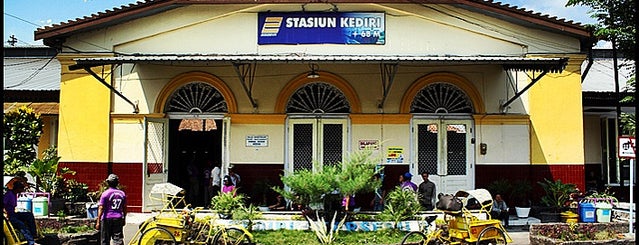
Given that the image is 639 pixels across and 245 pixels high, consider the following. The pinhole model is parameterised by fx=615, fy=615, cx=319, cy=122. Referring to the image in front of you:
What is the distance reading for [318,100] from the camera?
1538cm

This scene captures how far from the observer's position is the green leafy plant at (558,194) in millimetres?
13844

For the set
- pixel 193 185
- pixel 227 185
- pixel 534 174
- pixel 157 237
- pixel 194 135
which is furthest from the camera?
pixel 194 135

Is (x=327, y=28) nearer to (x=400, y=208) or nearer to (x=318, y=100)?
(x=318, y=100)

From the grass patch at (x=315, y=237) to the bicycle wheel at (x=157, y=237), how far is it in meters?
1.71

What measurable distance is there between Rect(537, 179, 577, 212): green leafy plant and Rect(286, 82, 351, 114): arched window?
5050mm

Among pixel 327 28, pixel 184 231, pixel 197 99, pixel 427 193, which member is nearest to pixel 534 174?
pixel 427 193

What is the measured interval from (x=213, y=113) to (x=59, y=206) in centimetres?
416

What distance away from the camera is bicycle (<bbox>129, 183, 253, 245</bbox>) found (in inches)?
373

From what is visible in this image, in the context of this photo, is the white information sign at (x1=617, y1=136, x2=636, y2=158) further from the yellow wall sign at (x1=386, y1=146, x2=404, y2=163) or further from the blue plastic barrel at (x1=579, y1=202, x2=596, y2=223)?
the yellow wall sign at (x1=386, y1=146, x2=404, y2=163)

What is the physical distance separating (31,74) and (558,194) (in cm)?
1672

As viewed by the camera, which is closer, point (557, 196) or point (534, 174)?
point (557, 196)

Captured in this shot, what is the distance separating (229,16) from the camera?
15.3m

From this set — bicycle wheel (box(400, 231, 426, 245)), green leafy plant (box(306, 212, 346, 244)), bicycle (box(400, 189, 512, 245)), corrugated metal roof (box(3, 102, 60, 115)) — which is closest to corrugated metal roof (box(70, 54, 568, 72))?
green leafy plant (box(306, 212, 346, 244))

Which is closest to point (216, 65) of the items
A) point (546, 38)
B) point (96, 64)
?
point (96, 64)
